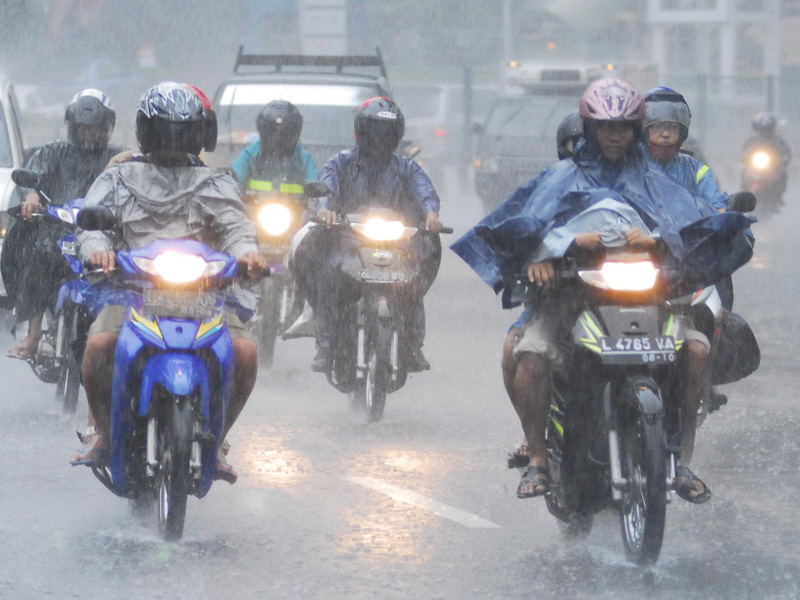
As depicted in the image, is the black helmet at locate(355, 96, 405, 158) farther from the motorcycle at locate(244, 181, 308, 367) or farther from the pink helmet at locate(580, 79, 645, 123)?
→ the pink helmet at locate(580, 79, 645, 123)

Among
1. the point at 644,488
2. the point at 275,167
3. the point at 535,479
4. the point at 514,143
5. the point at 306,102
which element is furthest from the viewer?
the point at 514,143

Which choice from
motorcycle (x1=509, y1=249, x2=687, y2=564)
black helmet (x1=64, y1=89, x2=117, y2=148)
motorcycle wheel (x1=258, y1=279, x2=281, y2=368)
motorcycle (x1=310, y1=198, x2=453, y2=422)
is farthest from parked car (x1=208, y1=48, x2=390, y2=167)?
motorcycle (x1=509, y1=249, x2=687, y2=564)

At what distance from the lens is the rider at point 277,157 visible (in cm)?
1134

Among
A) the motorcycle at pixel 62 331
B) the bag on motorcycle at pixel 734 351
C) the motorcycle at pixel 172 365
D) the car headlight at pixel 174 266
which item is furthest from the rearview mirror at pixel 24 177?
the bag on motorcycle at pixel 734 351

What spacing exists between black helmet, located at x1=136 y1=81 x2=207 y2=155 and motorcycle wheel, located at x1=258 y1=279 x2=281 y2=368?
4.62 m

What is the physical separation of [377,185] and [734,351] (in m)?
2.72

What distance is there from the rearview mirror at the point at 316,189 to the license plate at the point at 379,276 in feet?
1.61

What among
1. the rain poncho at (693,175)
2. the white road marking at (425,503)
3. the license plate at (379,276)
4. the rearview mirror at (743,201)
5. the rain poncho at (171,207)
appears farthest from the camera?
the license plate at (379,276)

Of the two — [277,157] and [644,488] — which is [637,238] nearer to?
[644,488]

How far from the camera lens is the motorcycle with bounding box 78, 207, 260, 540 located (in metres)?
5.88

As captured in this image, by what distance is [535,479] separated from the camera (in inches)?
236

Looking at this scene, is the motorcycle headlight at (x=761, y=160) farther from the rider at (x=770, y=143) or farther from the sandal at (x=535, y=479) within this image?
the sandal at (x=535, y=479)

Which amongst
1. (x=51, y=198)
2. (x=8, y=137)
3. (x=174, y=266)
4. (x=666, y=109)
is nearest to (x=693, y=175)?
(x=666, y=109)

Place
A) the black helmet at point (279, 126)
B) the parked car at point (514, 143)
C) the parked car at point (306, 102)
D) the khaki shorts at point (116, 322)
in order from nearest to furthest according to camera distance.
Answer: the khaki shorts at point (116, 322), the black helmet at point (279, 126), the parked car at point (306, 102), the parked car at point (514, 143)
